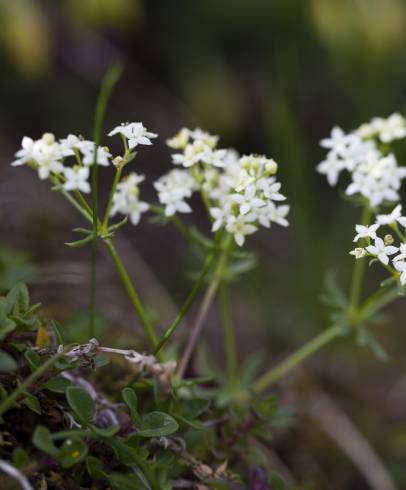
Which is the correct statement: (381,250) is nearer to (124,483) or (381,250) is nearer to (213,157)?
(213,157)

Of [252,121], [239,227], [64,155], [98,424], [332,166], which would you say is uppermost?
[252,121]

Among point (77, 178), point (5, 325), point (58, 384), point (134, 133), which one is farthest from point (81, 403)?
point (134, 133)

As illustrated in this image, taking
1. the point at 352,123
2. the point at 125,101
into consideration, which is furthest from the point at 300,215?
the point at 125,101

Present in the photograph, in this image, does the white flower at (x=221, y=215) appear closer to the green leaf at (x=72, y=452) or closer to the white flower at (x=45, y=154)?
the white flower at (x=45, y=154)

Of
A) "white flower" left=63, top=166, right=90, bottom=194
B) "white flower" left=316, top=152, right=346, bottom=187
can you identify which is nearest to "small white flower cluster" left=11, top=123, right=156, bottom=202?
"white flower" left=63, top=166, right=90, bottom=194

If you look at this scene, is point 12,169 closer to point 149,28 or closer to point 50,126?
point 50,126

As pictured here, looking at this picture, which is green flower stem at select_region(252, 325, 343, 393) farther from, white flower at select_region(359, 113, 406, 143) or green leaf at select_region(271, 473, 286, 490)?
white flower at select_region(359, 113, 406, 143)
